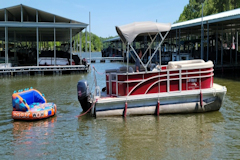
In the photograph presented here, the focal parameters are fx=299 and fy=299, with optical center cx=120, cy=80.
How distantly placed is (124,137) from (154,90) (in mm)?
3407

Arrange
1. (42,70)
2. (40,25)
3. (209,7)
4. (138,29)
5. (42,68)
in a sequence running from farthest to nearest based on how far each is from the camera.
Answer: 1. (209,7)
2. (40,25)
3. (42,68)
4. (42,70)
5. (138,29)

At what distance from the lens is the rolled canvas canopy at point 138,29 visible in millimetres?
12886

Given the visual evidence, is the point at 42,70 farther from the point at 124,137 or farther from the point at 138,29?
the point at 124,137

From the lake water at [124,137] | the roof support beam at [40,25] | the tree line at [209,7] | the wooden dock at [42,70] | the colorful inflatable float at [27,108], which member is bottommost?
the lake water at [124,137]

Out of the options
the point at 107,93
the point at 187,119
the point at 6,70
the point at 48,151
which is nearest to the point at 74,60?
the point at 6,70

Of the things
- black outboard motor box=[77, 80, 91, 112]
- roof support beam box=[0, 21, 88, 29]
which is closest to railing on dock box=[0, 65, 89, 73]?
roof support beam box=[0, 21, 88, 29]

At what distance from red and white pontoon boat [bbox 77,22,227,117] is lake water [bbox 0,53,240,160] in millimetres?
400

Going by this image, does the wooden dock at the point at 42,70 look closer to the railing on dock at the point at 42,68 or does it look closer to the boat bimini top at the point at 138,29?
the railing on dock at the point at 42,68

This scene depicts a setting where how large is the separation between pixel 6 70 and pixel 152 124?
24038mm

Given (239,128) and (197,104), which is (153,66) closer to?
(197,104)

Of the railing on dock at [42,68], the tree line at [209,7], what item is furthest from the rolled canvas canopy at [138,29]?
the tree line at [209,7]

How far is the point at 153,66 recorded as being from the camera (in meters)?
13.8

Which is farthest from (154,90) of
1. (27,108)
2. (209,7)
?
(209,7)

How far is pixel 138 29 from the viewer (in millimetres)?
13047
